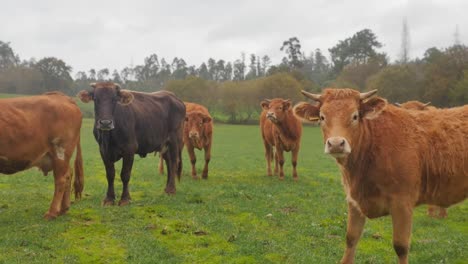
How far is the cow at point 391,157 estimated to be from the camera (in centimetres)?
565

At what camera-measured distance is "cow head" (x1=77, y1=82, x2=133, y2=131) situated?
356 inches

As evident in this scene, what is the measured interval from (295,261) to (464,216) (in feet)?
17.8

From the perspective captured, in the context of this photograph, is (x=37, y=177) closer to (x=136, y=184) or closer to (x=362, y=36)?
(x=136, y=184)

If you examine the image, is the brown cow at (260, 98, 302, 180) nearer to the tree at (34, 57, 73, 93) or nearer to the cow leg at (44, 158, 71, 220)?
the cow leg at (44, 158, 71, 220)

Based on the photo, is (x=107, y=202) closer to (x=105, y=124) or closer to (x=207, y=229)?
(x=105, y=124)

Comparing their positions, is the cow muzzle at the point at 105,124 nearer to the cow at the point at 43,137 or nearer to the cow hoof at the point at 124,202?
the cow at the point at 43,137

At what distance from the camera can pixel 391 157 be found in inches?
227

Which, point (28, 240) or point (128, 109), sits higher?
point (128, 109)

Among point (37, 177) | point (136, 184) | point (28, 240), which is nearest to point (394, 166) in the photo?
point (28, 240)

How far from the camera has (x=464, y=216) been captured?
9805mm

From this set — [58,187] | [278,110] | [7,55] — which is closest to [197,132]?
[278,110]

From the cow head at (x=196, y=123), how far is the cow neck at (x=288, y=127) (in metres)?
2.61

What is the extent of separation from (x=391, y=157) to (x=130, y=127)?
666cm

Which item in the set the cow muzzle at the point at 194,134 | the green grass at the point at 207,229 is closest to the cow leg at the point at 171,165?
the green grass at the point at 207,229
